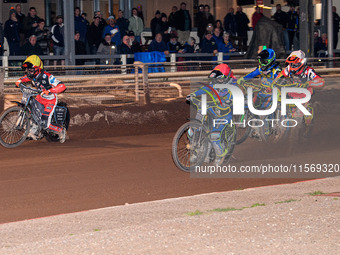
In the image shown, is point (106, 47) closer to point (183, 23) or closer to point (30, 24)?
point (30, 24)

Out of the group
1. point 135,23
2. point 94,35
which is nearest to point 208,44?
point 135,23

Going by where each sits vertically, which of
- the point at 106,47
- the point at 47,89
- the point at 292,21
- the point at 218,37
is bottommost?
the point at 47,89

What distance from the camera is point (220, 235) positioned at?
6.76 meters

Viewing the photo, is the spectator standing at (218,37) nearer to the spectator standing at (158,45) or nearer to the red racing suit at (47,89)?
the spectator standing at (158,45)

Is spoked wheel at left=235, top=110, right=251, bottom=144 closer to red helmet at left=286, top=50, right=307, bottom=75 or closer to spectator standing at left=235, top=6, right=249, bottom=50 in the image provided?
red helmet at left=286, top=50, right=307, bottom=75

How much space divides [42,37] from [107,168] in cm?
831

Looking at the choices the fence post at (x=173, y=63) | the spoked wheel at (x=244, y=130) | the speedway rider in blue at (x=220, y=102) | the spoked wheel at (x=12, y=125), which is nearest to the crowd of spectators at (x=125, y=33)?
the fence post at (x=173, y=63)

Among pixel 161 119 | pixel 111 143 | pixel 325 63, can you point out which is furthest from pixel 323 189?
pixel 325 63

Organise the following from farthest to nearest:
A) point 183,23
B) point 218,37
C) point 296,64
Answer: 1. point 183,23
2. point 218,37
3. point 296,64

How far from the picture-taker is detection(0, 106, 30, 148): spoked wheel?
1321cm

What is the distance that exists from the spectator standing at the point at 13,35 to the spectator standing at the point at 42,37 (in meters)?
0.48

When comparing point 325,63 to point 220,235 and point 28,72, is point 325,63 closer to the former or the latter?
point 28,72

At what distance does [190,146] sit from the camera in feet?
35.3

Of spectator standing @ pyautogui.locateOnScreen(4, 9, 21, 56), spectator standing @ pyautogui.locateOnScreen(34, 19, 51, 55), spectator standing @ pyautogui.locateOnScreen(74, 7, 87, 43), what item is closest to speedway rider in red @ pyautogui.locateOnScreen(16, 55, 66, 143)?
spectator standing @ pyautogui.locateOnScreen(4, 9, 21, 56)
